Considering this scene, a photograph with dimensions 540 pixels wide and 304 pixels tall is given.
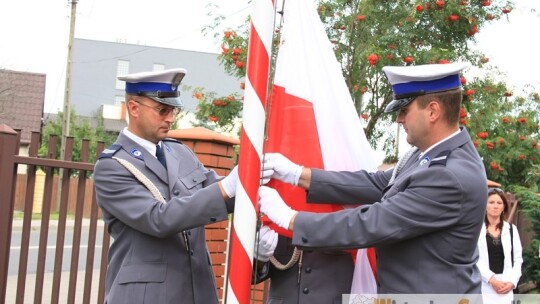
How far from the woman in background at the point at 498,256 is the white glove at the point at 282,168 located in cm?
484

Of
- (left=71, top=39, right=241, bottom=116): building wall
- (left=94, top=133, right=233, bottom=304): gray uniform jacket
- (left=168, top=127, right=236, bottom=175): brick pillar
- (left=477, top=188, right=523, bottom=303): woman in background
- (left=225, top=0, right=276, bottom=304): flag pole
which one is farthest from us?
(left=71, top=39, right=241, bottom=116): building wall

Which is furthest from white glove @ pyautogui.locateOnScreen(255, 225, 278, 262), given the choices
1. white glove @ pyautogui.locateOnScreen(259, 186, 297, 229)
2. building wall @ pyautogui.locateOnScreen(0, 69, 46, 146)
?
building wall @ pyautogui.locateOnScreen(0, 69, 46, 146)

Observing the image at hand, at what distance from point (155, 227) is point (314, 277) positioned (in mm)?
733

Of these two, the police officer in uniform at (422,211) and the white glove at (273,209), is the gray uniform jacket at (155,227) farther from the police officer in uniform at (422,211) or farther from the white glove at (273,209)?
the police officer in uniform at (422,211)

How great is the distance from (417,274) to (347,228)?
1.07 ft

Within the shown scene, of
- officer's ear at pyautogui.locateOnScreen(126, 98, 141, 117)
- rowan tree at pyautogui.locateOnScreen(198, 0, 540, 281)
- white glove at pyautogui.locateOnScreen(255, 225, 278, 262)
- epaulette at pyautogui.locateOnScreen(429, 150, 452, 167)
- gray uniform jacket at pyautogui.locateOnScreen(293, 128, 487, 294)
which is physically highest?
rowan tree at pyautogui.locateOnScreen(198, 0, 540, 281)

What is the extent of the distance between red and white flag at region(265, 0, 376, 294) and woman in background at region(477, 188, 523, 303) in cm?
459

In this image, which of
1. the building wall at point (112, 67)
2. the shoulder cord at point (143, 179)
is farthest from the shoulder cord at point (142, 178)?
the building wall at point (112, 67)

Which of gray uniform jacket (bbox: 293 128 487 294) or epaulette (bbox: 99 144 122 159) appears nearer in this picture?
gray uniform jacket (bbox: 293 128 487 294)

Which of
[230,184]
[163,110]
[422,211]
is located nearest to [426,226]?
[422,211]

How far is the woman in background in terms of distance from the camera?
7.70 metres

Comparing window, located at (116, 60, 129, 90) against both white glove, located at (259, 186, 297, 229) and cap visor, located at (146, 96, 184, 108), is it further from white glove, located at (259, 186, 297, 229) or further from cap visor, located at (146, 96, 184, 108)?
white glove, located at (259, 186, 297, 229)

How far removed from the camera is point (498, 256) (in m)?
7.96

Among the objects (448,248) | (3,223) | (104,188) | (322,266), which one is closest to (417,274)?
→ (448,248)
